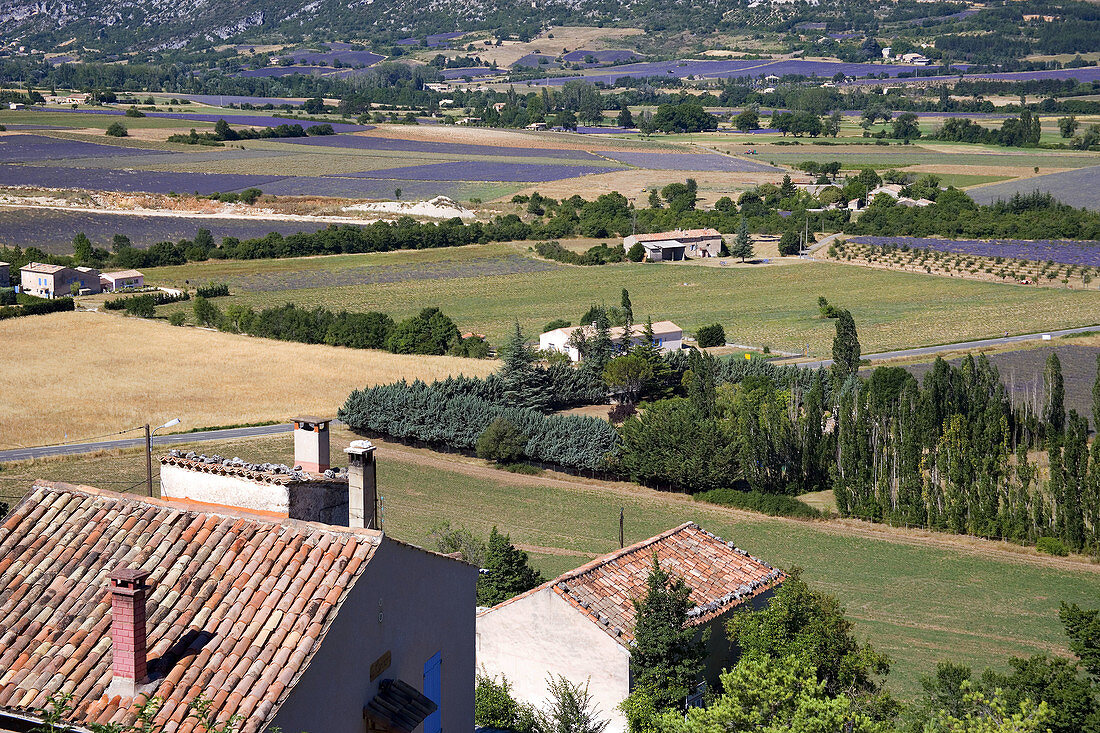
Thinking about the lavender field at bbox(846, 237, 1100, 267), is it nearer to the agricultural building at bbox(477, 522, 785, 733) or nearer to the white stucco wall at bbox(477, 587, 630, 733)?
the agricultural building at bbox(477, 522, 785, 733)

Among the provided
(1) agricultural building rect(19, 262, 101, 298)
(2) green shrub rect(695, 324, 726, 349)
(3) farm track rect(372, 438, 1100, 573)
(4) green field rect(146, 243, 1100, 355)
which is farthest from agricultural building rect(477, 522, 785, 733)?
(1) agricultural building rect(19, 262, 101, 298)

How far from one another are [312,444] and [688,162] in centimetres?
13088

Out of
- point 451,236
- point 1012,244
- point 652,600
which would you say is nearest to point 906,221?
point 1012,244

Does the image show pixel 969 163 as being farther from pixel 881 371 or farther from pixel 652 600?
pixel 652 600

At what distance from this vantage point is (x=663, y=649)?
1816cm

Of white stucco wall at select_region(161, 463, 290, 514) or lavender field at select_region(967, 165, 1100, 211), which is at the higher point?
white stucco wall at select_region(161, 463, 290, 514)

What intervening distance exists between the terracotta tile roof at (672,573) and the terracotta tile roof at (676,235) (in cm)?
7075

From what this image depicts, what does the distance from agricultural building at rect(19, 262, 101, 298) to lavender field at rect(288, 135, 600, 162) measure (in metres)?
83.4

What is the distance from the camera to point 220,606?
11344 millimetres

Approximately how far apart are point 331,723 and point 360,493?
2984 mm

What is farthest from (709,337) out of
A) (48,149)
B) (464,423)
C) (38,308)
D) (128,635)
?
(48,149)

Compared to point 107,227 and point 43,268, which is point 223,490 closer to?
point 43,268

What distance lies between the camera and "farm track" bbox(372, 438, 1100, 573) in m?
33.3

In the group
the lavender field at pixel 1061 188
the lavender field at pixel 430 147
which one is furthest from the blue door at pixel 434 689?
the lavender field at pixel 430 147
